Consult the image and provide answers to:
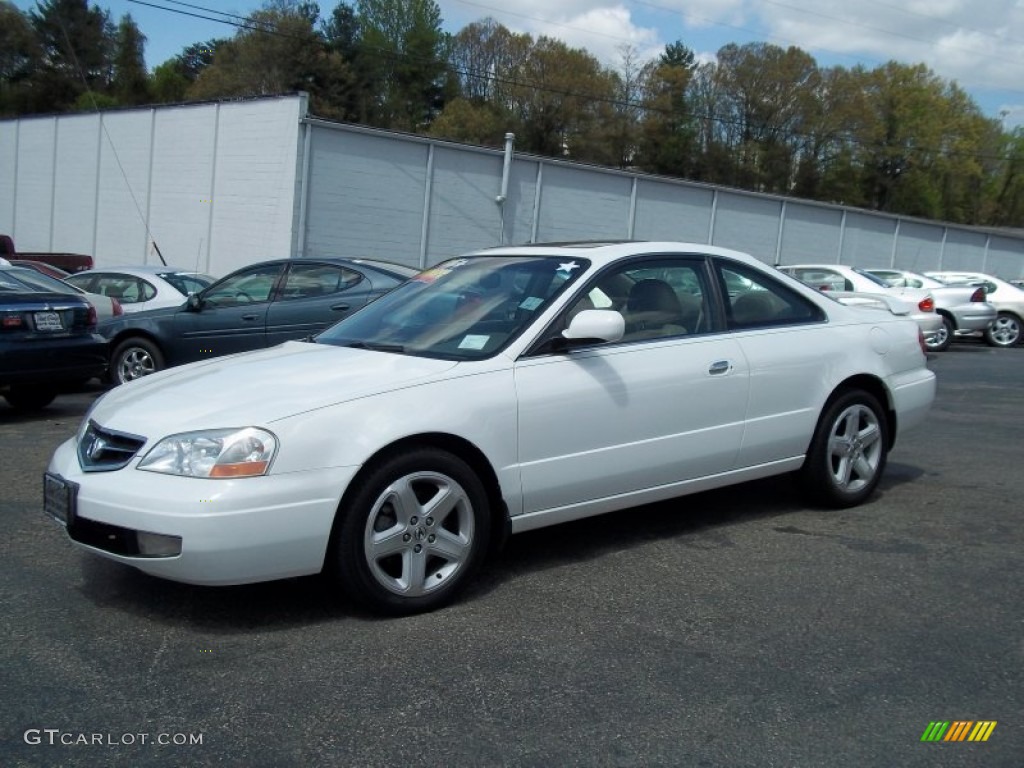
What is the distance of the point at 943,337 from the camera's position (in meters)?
18.2

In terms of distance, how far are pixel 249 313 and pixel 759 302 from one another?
6.31 m

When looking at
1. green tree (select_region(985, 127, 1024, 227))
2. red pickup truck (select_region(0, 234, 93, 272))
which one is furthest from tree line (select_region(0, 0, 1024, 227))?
red pickup truck (select_region(0, 234, 93, 272))

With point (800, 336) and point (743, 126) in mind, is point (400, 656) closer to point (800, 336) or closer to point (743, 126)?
point (800, 336)

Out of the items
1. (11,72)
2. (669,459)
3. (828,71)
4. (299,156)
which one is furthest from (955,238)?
(11,72)

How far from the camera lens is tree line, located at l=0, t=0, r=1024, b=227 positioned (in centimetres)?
6750

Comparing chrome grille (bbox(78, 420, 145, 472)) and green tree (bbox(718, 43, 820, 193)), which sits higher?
green tree (bbox(718, 43, 820, 193))

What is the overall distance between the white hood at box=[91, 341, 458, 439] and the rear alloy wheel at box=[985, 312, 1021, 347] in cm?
1902

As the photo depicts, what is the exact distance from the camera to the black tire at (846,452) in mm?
5660

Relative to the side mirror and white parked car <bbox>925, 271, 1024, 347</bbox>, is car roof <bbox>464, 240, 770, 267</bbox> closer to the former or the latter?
the side mirror

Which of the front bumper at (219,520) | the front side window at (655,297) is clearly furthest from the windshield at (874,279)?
the front bumper at (219,520)

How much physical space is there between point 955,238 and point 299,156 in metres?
28.0

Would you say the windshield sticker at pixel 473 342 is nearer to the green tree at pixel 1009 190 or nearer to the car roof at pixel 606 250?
the car roof at pixel 606 250

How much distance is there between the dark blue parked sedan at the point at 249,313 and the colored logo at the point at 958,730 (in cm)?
777

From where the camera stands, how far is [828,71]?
68.9 meters
